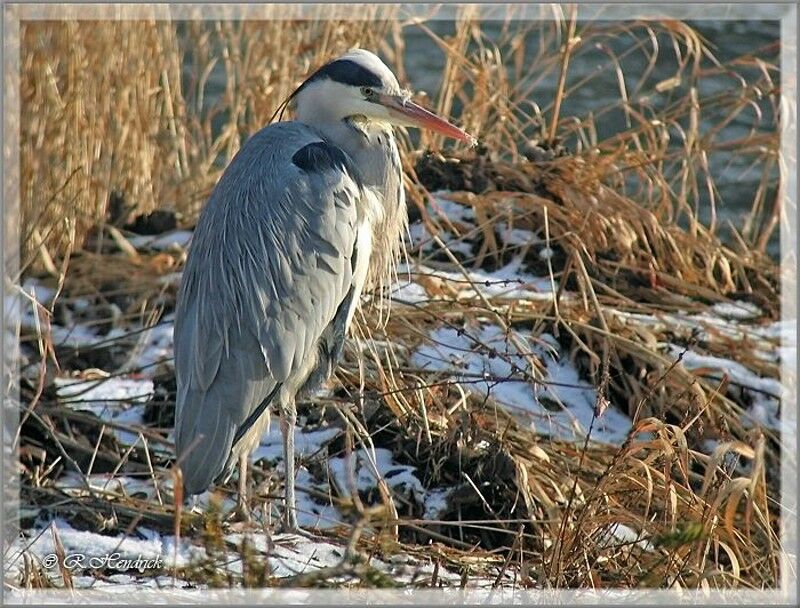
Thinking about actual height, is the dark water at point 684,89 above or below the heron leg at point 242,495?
above

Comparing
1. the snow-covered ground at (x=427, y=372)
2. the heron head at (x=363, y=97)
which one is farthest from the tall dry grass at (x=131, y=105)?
the heron head at (x=363, y=97)

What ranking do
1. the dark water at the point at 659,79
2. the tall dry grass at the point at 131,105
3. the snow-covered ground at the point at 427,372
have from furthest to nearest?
the dark water at the point at 659,79 → the tall dry grass at the point at 131,105 → the snow-covered ground at the point at 427,372

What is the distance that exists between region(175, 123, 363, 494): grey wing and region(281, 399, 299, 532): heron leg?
0.33ft

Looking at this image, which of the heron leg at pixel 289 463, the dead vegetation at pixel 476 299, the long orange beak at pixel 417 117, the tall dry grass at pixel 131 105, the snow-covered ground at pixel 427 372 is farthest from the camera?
the tall dry grass at pixel 131 105

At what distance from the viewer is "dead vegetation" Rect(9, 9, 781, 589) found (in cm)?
273

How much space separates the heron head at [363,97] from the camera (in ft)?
10.3

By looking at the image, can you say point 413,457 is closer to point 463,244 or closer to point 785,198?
point 463,244

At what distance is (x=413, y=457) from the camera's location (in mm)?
3311

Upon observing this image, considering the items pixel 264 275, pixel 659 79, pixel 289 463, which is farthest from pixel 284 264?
pixel 659 79

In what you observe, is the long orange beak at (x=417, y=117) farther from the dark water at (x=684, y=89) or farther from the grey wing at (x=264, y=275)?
the dark water at (x=684, y=89)

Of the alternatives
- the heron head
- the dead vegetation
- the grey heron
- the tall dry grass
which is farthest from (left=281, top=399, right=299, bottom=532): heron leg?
the tall dry grass

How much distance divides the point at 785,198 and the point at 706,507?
199 centimetres

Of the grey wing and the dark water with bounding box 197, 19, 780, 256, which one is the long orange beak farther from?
the dark water with bounding box 197, 19, 780, 256

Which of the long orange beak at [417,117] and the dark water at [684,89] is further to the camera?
the dark water at [684,89]
